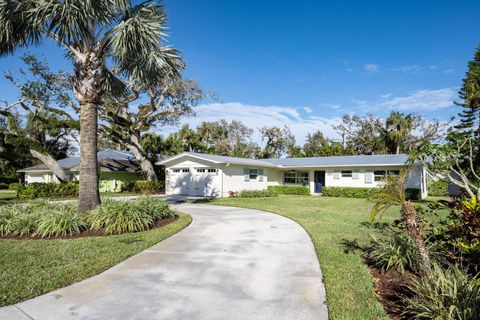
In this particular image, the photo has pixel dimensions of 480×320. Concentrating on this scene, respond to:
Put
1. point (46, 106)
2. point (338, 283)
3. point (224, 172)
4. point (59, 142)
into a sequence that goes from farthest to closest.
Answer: point (59, 142)
point (46, 106)
point (224, 172)
point (338, 283)

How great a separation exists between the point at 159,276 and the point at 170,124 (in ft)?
78.3

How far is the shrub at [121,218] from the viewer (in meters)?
7.72

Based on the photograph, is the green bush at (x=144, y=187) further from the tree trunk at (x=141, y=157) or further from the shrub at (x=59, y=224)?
the shrub at (x=59, y=224)

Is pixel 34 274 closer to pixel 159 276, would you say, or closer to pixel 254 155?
pixel 159 276

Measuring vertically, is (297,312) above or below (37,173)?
below

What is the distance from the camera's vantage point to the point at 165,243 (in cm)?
670

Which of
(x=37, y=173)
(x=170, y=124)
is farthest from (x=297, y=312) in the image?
(x=37, y=173)

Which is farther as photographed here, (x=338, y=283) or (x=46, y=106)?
(x=46, y=106)

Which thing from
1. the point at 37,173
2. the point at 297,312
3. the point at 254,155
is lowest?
the point at 297,312

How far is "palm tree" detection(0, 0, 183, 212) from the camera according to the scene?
771 centimetres

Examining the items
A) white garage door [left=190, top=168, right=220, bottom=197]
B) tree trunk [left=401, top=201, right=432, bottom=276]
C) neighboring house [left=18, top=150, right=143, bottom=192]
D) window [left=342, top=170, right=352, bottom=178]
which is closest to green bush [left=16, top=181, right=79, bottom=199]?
neighboring house [left=18, top=150, right=143, bottom=192]

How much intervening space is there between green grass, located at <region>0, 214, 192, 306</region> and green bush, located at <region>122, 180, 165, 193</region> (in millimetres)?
16718

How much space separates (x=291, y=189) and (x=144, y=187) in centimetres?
1252

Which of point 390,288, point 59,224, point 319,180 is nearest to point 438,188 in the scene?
point 319,180
